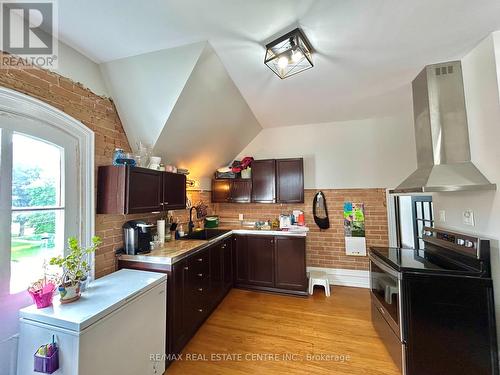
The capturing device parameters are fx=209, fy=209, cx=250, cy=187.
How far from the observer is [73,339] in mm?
1196

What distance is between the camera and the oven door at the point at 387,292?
5.81 ft

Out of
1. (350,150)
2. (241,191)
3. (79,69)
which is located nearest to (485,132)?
(350,150)

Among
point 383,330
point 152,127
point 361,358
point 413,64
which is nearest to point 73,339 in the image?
point 152,127

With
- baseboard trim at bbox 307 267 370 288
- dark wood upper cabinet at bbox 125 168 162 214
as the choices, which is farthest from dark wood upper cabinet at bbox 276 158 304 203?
dark wood upper cabinet at bbox 125 168 162 214

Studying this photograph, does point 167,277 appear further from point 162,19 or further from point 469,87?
point 469,87

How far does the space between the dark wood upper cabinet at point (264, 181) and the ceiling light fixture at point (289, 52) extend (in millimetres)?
1838

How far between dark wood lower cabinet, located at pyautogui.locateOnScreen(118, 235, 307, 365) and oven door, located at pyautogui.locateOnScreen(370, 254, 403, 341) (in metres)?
1.08

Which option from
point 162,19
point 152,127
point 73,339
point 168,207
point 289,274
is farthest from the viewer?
point 289,274

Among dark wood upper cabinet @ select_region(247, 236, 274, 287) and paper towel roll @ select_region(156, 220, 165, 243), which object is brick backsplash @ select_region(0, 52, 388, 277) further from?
dark wood upper cabinet @ select_region(247, 236, 274, 287)

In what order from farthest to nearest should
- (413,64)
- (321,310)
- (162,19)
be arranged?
1. (321,310)
2. (413,64)
3. (162,19)

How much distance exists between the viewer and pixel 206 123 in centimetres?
277

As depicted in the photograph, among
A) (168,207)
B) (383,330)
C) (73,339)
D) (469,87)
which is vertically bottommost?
(383,330)

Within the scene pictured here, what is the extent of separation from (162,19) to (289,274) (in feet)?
11.1

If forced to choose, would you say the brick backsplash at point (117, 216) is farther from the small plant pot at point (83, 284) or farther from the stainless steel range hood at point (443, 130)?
the stainless steel range hood at point (443, 130)
